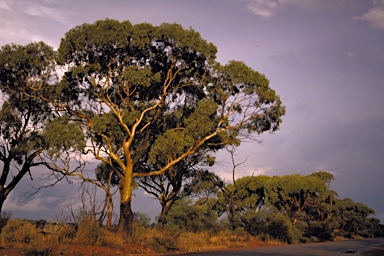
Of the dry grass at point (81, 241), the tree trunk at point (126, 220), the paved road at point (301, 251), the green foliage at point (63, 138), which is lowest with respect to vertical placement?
the paved road at point (301, 251)

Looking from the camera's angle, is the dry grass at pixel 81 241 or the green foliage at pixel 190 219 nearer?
the dry grass at pixel 81 241

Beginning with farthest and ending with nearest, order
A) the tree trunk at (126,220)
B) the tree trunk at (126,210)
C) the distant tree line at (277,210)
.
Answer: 1. the distant tree line at (277,210)
2. the tree trunk at (126,210)
3. the tree trunk at (126,220)

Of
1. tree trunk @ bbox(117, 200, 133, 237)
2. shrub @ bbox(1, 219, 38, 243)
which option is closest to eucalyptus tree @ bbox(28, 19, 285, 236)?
tree trunk @ bbox(117, 200, 133, 237)

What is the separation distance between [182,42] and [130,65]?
3.68 meters

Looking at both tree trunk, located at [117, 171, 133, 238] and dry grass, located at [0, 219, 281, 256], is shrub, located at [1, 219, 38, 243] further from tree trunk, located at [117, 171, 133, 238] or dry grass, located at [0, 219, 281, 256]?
tree trunk, located at [117, 171, 133, 238]

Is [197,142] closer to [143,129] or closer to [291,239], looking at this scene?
[143,129]

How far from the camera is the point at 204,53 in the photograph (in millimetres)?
25469

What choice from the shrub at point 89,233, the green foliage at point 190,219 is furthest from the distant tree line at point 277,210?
the shrub at point 89,233

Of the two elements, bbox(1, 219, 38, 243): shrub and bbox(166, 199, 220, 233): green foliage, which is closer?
bbox(1, 219, 38, 243): shrub

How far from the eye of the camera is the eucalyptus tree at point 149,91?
77.7 ft

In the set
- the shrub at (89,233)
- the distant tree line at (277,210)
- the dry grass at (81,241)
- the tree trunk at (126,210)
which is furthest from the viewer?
the distant tree line at (277,210)

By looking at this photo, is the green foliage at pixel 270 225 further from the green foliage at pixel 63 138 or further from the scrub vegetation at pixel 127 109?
the green foliage at pixel 63 138

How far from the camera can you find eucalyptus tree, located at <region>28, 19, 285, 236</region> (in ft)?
77.7

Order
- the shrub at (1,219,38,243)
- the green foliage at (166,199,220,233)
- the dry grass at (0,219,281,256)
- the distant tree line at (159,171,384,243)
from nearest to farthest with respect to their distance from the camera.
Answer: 1. the dry grass at (0,219,281,256)
2. the shrub at (1,219,38,243)
3. the green foliage at (166,199,220,233)
4. the distant tree line at (159,171,384,243)
